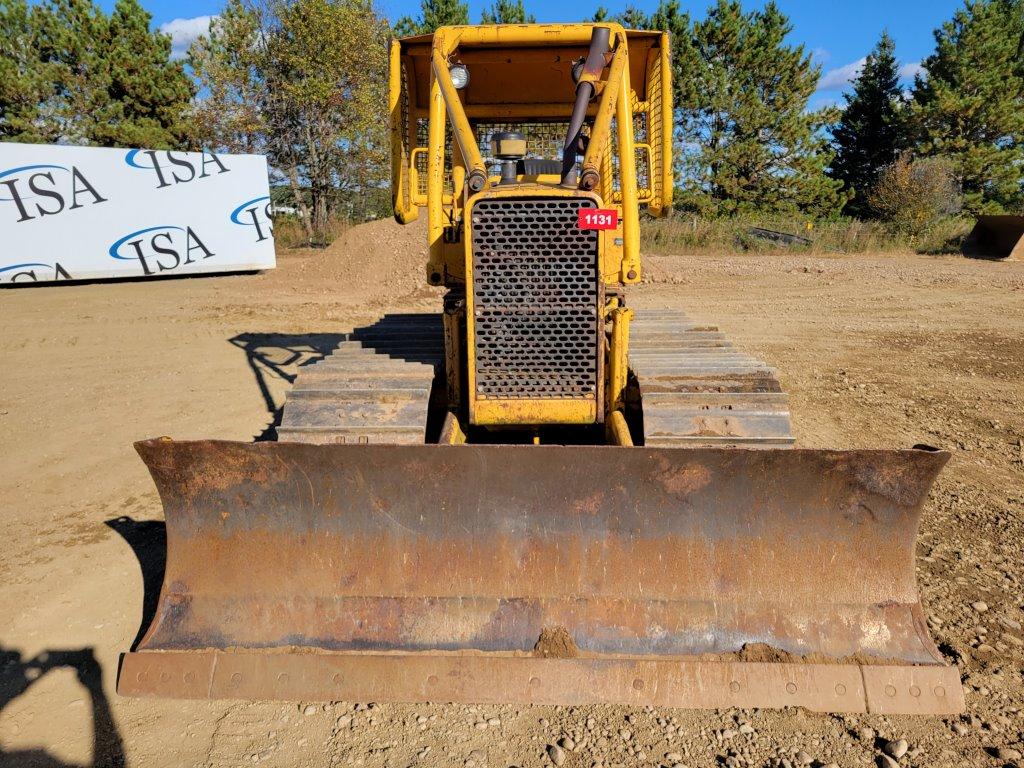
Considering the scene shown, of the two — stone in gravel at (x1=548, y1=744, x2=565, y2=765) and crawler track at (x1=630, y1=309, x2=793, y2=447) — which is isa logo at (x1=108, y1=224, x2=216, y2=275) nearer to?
crawler track at (x1=630, y1=309, x2=793, y2=447)

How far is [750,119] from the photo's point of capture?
29.0 meters

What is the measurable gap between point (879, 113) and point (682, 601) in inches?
1422

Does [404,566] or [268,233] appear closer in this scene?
[404,566]

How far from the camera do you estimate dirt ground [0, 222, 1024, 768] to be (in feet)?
8.91

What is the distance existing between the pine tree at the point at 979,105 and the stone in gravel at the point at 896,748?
109 ft

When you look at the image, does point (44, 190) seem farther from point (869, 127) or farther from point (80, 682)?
point (869, 127)

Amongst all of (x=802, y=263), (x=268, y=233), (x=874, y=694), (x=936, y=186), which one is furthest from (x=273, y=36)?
(x=874, y=694)

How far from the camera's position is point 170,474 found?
328 cm

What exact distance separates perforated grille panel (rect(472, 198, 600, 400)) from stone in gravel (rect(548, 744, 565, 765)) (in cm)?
159

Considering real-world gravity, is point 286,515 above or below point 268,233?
below

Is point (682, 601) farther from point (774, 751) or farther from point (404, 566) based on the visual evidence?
point (404, 566)

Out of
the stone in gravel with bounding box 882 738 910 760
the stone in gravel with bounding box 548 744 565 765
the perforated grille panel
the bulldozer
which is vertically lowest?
Result: the stone in gravel with bounding box 548 744 565 765

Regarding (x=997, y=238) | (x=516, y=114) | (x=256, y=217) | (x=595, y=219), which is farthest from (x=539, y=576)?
(x=997, y=238)

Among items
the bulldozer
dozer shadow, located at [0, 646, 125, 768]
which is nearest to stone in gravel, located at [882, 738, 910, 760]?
the bulldozer
